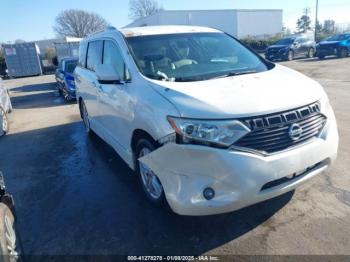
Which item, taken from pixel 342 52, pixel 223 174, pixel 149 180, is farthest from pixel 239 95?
pixel 342 52

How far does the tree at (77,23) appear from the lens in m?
70.6

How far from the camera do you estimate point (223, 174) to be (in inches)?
103

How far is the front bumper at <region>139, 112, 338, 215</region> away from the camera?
8.52 feet

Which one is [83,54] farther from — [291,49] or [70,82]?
[291,49]

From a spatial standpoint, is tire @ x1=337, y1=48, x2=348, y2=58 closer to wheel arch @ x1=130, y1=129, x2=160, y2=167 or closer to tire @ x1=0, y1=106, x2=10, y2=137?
tire @ x1=0, y1=106, x2=10, y2=137

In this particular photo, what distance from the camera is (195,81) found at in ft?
10.9

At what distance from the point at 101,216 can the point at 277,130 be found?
2.17 metres

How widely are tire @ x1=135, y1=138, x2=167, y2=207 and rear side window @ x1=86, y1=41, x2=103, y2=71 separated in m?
2.08

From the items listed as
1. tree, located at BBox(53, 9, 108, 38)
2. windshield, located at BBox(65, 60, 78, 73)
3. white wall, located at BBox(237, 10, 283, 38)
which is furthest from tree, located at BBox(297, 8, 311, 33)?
windshield, located at BBox(65, 60, 78, 73)

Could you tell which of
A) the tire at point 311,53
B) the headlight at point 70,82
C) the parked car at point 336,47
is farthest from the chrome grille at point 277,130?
the tire at point 311,53

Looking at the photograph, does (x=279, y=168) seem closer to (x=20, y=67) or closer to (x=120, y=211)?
(x=120, y=211)

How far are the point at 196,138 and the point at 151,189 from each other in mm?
1214

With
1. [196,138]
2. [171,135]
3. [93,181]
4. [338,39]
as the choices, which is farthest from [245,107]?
[338,39]

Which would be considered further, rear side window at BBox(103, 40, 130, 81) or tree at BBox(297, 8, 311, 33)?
tree at BBox(297, 8, 311, 33)
